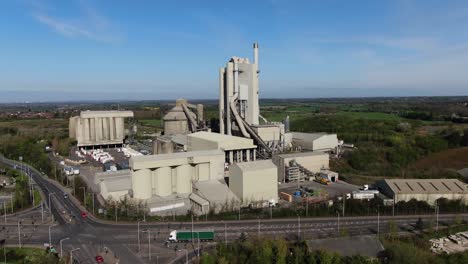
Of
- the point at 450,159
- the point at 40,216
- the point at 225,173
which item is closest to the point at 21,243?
the point at 40,216

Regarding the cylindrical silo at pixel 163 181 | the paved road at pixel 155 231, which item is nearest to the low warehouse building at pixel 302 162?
the paved road at pixel 155 231

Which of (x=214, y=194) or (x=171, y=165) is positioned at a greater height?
(x=171, y=165)

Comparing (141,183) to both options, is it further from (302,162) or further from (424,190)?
(424,190)

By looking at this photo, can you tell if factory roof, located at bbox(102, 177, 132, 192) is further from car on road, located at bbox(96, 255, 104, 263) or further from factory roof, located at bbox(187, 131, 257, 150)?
car on road, located at bbox(96, 255, 104, 263)

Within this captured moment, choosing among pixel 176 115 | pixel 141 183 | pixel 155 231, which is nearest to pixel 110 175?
pixel 141 183

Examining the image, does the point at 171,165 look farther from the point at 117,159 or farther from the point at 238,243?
the point at 117,159
